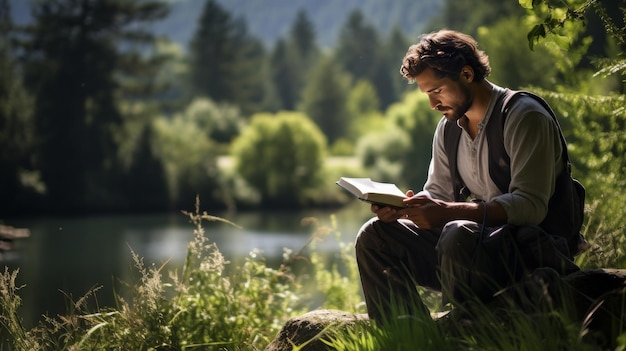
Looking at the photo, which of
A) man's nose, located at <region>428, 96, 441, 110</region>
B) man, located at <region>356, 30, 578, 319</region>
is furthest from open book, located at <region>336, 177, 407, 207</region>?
man's nose, located at <region>428, 96, 441, 110</region>

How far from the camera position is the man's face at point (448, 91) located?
3346 mm

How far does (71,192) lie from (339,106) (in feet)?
111

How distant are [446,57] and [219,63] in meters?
59.5

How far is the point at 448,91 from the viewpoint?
3.36m

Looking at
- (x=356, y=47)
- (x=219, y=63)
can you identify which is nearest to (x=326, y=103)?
(x=219, y=63)

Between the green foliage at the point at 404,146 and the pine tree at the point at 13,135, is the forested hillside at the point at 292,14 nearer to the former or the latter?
the green foliage at the point at 404,146

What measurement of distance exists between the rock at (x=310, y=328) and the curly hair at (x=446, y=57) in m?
1.02

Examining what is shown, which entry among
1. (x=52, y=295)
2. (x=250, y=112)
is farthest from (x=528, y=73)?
(x=250, y=112)

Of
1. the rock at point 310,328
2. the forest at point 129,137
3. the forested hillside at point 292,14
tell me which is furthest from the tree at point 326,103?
the forested hillside at point 292,14

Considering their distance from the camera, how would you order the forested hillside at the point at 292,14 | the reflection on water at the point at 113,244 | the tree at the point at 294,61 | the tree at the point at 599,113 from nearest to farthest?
1. the tree at the point at 599,113
2. the reflection on water at the point at 113,244
3. the tree at the point at 294,61
4. the forested hillside at the point at 292,14

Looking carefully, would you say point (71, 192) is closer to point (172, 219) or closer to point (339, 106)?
point (172, 219)

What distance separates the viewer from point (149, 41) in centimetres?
3894

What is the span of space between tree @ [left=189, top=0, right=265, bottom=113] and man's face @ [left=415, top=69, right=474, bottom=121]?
188 ft

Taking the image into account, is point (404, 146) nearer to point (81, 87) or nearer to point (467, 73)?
point (81, 87)
